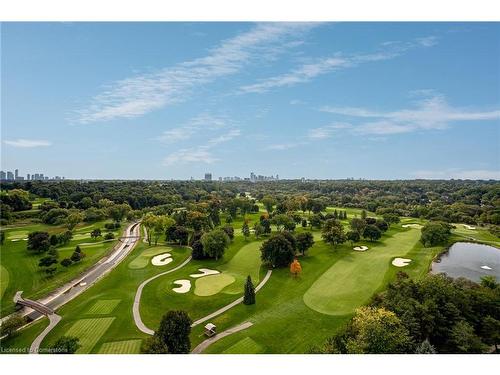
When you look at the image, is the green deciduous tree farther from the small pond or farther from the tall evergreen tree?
the small pond

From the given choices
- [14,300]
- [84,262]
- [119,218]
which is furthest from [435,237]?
[119,218]

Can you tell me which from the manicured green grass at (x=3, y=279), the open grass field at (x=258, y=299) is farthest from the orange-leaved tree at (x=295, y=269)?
the manicured green grass at (x=3, y=279)

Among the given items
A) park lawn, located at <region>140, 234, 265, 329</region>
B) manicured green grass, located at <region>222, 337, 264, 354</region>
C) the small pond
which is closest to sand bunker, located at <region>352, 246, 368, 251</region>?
the small pond

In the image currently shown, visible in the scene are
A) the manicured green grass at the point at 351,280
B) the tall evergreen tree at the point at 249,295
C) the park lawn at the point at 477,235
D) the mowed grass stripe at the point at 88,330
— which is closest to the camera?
the mowed grass stripe at the point at 88,330

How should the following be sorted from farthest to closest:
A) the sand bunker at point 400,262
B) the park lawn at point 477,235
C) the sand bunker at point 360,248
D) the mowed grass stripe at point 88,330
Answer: the park lawn at point 477,235 → the sand bunker at point 360,248 → the sand bunker at point 400,262 → the mowed grass stripe at point 88,330

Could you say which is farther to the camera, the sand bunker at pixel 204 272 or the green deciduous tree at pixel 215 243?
the green deciduous tree at pixel 215 243

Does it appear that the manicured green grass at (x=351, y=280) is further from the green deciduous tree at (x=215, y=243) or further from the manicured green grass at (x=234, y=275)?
the green deciduous tree at (x=215, y=243)
